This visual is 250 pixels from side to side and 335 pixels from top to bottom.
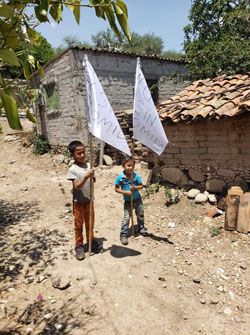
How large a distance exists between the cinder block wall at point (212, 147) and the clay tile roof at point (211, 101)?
25 cm

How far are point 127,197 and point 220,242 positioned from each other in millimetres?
1574

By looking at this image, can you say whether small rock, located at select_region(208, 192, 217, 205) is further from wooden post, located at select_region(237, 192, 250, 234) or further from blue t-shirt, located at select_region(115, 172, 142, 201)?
blue t-shirt, located at select_region(115, 172, 142, 201)

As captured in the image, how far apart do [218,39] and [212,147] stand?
6.96m

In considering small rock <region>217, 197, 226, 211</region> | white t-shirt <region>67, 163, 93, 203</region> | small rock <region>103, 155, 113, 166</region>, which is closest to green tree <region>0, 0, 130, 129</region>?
white t-shirt <region>67, 163, 93, 203</region>

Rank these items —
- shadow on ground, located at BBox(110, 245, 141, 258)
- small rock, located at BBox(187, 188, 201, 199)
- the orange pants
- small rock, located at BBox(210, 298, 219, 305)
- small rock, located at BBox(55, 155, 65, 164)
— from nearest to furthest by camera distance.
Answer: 1. small rock, located at BBox(210, 298, 219, 305)
2. the orange pants
3. shadow on ground, located at BBox(110, 245, 141, 258)
4. small rock, located at BBox(187, 188, 201, 199)
5. small rock, located at BBox(55, 155, 65, 164)

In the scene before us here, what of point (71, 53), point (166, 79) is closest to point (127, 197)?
point (71, 53)

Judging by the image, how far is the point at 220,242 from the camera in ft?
16.1

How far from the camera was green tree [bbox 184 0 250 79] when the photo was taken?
9.76 m

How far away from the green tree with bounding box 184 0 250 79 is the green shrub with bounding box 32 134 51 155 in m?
6.53

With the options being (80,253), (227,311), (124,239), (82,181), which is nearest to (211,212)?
(124,239)

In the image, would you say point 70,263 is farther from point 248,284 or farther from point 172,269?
point 248,284

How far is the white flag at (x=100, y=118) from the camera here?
13.4 ft

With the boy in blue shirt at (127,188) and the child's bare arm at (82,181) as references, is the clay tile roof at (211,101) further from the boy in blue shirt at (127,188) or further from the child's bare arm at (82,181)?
the child's bare arm at (82,181)

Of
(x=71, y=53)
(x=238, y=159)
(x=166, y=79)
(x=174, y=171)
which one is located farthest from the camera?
(x=166, y=79)
